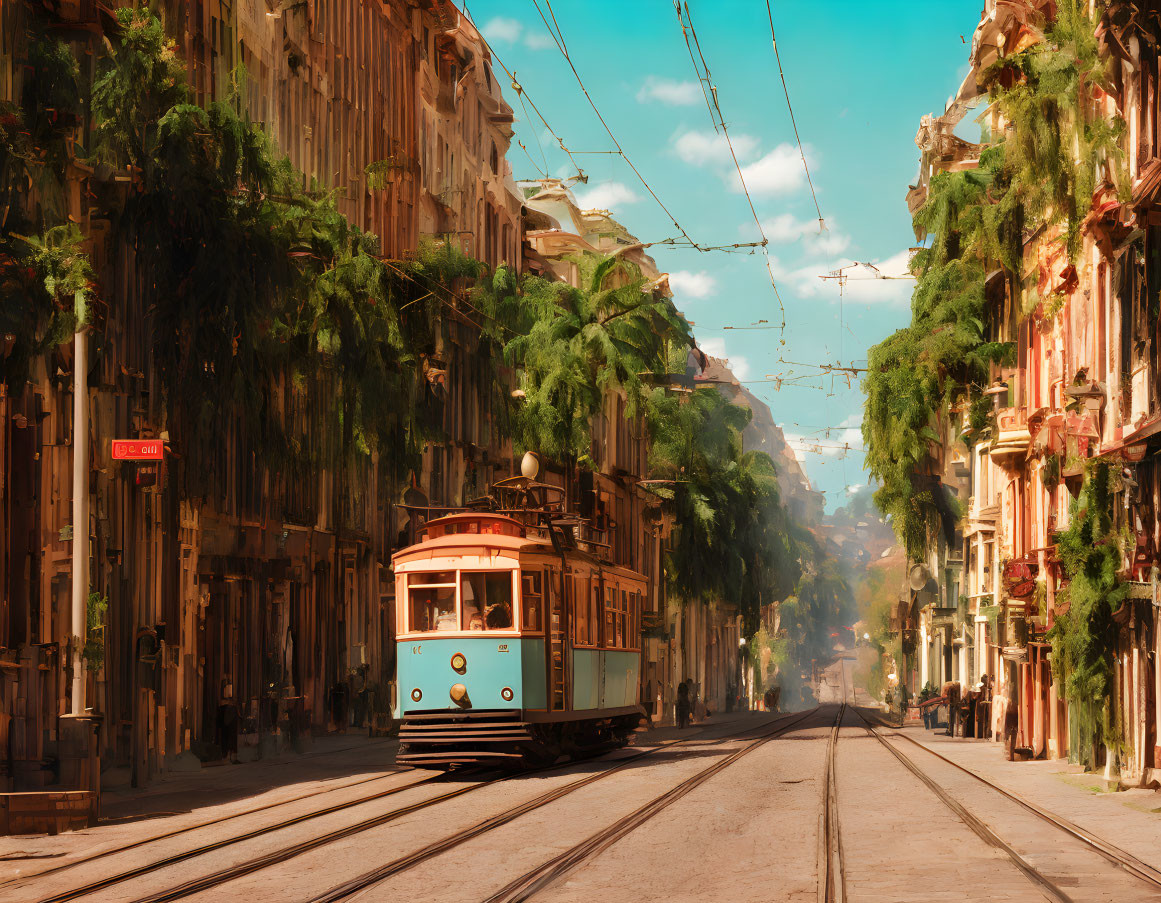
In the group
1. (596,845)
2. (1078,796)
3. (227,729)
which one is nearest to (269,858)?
(596,845)

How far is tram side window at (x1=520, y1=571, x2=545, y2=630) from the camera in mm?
23062

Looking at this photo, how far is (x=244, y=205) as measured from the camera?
73.0 feet

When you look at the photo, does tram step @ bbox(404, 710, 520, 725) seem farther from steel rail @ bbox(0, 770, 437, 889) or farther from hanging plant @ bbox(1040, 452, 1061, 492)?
hanging plant @ bbox(1040, 452, 1061, 492)

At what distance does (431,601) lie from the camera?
23.4 metres

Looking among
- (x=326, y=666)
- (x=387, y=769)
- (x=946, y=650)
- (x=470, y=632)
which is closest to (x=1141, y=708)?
(x=470, y=632)

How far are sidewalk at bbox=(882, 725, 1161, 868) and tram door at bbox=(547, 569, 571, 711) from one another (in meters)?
6.45

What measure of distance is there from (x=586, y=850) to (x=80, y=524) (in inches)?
278

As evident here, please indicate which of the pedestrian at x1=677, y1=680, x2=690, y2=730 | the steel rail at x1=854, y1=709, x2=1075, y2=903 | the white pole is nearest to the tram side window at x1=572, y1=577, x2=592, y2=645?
the steel rail at x1=854, y1=709, x2=1075, y2=903

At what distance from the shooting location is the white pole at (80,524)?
56.7 feet

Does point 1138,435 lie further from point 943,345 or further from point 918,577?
point 918,577

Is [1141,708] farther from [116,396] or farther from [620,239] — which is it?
[620,239]

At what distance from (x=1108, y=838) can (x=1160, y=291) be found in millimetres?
8875

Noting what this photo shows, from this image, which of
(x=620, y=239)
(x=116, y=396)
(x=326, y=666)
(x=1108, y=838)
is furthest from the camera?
(x=620, y=239)

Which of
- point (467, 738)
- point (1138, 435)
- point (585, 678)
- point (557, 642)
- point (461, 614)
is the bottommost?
point (467, 738)
